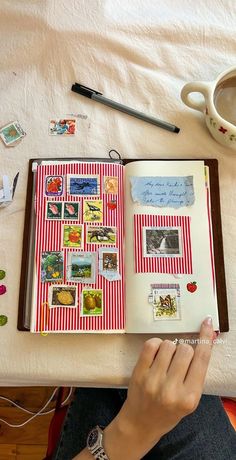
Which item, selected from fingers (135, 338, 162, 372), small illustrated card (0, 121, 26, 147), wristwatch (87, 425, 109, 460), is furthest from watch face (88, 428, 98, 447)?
small illustrated card (0, 121, 26, 147)

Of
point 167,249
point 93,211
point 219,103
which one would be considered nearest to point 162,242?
point 167,249

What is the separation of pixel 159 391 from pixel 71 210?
29 cm

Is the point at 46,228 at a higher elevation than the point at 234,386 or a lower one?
higher

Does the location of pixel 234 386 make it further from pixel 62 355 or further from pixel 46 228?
pixel 46 228

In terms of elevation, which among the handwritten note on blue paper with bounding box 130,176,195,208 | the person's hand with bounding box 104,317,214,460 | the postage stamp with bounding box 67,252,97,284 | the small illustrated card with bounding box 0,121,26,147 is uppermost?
the small illustrated card with bounding box 0,121,26,147

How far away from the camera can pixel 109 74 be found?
2.46 ft

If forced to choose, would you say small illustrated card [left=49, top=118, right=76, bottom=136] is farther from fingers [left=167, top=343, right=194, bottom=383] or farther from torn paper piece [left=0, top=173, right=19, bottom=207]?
fingers [left=167, top=343, right=194, bottom=383]

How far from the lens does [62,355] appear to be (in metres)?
0.60

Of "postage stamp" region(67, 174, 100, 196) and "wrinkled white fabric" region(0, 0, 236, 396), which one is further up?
"wrinkled white fabric" region(0, 0, 236, 396)

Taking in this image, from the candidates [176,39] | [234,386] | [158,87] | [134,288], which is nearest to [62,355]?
[134,288]

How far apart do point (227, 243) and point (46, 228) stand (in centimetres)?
29

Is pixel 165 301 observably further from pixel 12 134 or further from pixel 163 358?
pixel 12 134

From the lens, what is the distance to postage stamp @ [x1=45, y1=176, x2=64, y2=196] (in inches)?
25.8

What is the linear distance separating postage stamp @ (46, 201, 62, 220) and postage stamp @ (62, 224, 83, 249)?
0.8 inches
